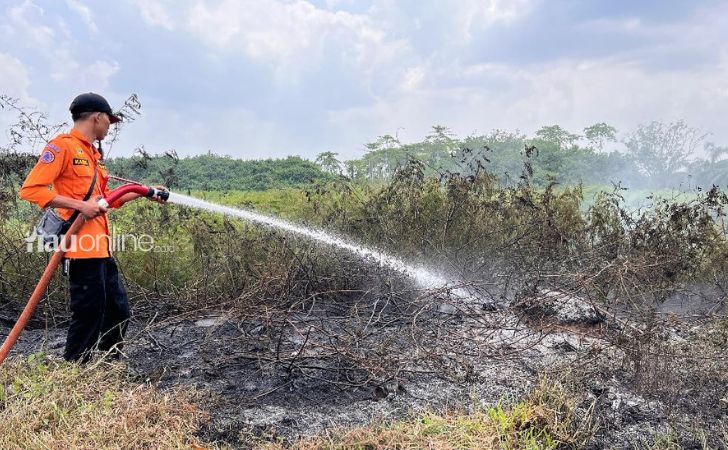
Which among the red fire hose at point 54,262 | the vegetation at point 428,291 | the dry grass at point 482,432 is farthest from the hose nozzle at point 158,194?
the dry grass at point 482,432

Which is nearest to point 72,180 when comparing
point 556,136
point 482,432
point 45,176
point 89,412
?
point 45,176

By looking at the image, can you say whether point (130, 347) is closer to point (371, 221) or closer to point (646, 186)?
point (371, 221)

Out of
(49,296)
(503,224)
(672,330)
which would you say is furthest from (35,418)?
(672,330)

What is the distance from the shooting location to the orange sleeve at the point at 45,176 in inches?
132

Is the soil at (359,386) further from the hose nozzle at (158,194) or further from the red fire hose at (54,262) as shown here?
the hose nozzle at (158,194)

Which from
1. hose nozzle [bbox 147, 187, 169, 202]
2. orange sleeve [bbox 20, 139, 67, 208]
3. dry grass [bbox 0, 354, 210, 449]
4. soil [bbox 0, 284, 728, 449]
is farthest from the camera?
hose nozzle [bbox 147, 187, 169, 202]

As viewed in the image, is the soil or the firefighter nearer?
the soil

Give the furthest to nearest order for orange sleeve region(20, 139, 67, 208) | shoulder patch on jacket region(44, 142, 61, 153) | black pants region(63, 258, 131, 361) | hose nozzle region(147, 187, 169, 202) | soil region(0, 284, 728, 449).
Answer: black pants region(63, 258, 131, 361)
hose nozzle region(147, 187, 169, 202)
shoulder patch on jacket region(44, 142, 61, 153)
orange sleeve region(20, 139, 67, 208)
soil region(0, 284, 728, 449)

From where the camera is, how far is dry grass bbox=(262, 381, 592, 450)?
2.88m

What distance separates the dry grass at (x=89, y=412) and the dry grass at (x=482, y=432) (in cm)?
58

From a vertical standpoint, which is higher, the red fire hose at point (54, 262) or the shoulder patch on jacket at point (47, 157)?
the shoulder patch on jacket at point (47, 157)

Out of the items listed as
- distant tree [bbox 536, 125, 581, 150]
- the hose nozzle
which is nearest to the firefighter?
the hose nozzle

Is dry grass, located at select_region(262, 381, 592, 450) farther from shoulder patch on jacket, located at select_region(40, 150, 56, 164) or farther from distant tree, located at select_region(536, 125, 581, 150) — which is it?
distant tree, located at select_region(536, 125, 581, 150)

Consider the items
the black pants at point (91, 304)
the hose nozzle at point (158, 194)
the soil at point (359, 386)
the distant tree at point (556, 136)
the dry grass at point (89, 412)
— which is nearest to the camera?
the dry grass at point (89, 412)
